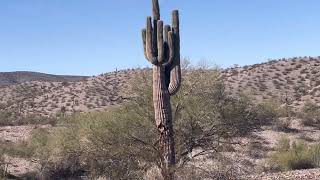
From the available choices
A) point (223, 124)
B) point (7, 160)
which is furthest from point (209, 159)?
point (7, 160)

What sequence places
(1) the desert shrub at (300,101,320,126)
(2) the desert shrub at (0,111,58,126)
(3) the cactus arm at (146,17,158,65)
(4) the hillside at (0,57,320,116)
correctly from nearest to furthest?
(3) the cactus arm at (146,17,158,65)
(1) the desert shrub at (300,101,320,126)
(2) the desert shrub at (0,111,58,126)
(4) the hillside at (0,57,320,116)

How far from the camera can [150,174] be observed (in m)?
15.8

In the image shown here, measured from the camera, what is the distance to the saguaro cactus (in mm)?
15070

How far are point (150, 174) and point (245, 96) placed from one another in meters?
8.35

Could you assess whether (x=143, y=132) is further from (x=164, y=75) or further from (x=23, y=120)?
(x=23, y=120)

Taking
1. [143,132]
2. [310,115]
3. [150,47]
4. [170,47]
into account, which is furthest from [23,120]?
[170,47]

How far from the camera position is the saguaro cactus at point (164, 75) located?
15.1m

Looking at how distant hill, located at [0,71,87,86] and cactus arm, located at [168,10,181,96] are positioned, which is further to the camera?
distant hill, located at [0,71,87,86]

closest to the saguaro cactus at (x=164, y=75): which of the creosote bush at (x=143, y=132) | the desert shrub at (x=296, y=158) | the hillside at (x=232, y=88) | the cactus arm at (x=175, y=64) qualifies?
the cactus arm at (x=175, y=64)

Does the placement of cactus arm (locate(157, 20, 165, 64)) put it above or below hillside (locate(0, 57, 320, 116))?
above

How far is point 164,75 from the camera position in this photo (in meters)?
15.3

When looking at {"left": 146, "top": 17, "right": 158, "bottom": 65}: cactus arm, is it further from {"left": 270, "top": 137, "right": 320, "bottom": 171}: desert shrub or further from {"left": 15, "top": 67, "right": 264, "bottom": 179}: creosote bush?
{"left": 270, "top": 137, "right": 320, "bottom": 171}: desert shrub

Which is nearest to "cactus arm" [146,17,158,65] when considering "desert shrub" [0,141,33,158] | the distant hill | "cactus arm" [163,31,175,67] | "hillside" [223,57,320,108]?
"cactus arm" [163,31,175,67]

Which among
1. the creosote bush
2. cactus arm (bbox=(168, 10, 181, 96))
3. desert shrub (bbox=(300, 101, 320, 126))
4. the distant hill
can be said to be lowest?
desert shrub (bbox=(300, 101, 320, 126))
